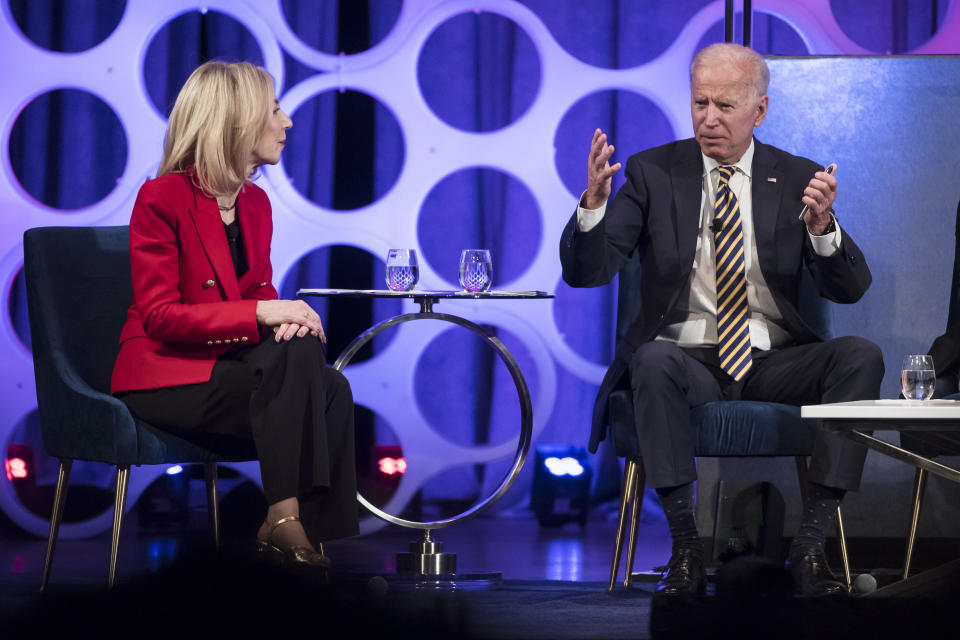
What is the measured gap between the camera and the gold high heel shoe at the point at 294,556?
7.63 ft

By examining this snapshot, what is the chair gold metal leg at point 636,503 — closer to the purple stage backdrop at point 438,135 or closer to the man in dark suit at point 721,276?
the man in dark suit at point 721,276

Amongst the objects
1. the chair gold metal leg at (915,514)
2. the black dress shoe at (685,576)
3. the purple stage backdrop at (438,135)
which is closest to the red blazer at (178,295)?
the black dress shoe at (685,576)

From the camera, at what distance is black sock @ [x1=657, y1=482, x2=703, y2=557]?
2547 mm

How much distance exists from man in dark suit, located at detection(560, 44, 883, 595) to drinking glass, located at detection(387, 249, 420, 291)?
513mm

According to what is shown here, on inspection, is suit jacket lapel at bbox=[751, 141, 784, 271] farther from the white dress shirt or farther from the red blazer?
the red blazer

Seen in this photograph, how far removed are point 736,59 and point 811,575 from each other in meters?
1.39

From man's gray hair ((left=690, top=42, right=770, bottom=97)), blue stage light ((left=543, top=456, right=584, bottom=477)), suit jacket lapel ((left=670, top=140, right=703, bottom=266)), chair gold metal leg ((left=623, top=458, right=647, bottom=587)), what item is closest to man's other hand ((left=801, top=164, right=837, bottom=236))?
suit jacket lapel ((left=670, top=140, right=703, bottom=266))

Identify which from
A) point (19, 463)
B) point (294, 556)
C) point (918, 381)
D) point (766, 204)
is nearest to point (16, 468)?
point (19, 463)

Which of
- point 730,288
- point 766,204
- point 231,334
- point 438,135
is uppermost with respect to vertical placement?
point 438,135

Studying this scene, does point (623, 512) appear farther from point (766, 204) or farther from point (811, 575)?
point (766, 204)

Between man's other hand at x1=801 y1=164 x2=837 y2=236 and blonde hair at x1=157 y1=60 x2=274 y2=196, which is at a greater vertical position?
blonde hair at x1=157 y1=60 x2=274 y2=196

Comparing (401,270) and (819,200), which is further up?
(819,200)

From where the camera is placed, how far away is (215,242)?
2.68 metres

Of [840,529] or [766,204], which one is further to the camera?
[766,204]
